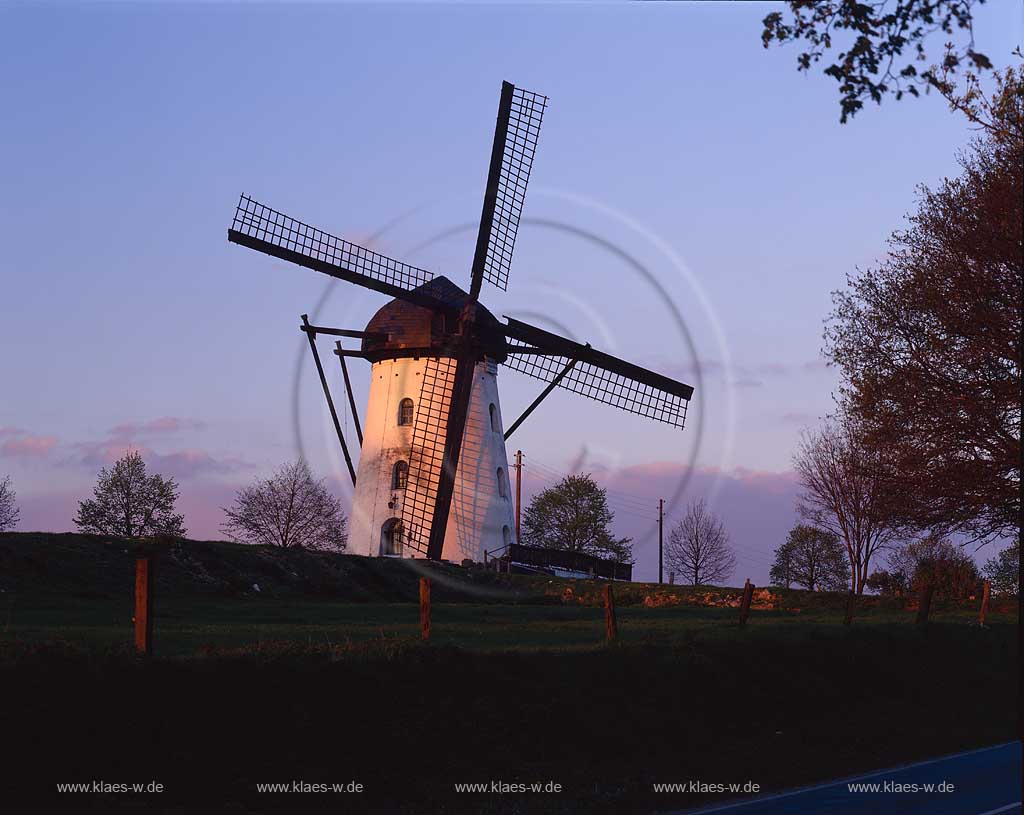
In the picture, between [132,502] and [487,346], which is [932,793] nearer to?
Answer: [487,346]

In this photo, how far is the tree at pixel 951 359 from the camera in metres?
28.4

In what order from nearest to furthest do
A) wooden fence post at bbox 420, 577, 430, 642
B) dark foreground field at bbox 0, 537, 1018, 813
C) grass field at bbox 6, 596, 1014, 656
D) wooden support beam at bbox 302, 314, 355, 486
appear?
1. dark foreground field at bbox 0, 537, 1018, 813
2. wooden fence post at bbox 420, 577, 430, 642
3. grass field at bbox 6, 596, 1014, 656
4. wooden support beam at bbox 302, 314, 355, 486

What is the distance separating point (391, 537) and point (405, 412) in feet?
17.0

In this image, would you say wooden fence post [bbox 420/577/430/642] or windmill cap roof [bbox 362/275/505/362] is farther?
windmill cap roof [bbox 362/275/505/362]

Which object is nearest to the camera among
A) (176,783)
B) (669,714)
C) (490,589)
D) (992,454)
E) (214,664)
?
(176,783)

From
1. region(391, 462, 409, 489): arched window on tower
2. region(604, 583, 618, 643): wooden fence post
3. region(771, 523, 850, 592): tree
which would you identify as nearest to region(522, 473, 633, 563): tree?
region(771, 523, 850, 592): tree

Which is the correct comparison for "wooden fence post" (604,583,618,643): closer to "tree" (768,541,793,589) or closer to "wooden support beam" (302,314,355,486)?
"wooden support beam" (302,314,355,486)

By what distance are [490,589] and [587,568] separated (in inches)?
560

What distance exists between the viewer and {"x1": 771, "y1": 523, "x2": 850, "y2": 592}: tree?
98.1m

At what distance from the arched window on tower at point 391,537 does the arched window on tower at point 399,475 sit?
1.39 meters

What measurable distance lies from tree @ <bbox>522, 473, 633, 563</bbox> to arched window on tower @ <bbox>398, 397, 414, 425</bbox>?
136 feet

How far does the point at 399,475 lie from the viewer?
49.2m

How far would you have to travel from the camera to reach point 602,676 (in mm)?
20453

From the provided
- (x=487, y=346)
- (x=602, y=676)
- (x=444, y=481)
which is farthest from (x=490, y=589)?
(x=602, y=676)
